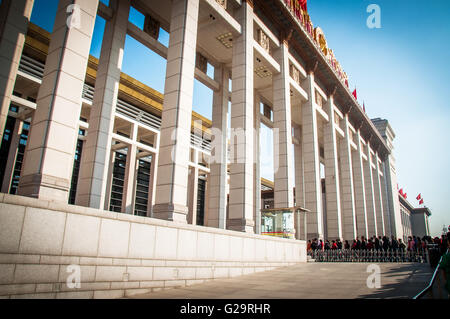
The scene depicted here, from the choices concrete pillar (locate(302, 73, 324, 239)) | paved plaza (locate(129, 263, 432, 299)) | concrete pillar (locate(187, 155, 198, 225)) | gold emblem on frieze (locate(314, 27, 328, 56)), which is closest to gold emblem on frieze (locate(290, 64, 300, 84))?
concrete pillar (locate(302, 73, 324, 239))

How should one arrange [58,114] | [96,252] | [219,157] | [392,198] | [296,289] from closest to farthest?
1. [96,252]
2. [58,114]
3. [296,289]
4. [219,157]
5. [392,198]

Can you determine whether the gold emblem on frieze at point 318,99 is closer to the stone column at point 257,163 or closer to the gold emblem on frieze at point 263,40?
the stone column at point 257,163

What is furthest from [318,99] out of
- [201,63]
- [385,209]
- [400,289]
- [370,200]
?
[385,209]

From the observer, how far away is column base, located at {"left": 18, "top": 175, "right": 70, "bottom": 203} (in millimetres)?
8625

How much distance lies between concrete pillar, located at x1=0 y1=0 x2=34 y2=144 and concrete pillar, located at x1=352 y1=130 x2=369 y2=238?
124 ft

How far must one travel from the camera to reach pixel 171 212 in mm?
12133

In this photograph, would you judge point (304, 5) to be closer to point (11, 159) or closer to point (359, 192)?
point (359, 192)

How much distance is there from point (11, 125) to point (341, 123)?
34.2 meters

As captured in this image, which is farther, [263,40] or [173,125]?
[263,40]

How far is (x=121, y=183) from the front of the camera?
36.8 meters

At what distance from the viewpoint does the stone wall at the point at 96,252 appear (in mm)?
6770

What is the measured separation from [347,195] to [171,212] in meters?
29.0

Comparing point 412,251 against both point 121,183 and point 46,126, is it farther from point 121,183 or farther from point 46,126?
point 121,183

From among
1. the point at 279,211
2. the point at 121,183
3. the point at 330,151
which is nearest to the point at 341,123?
the point at 330,151
